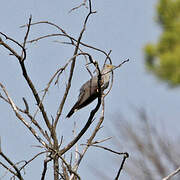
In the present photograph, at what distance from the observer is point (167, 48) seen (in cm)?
1661

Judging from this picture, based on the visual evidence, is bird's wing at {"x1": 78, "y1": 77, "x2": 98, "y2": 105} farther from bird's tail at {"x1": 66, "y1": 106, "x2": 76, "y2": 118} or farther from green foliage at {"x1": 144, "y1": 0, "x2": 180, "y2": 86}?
green foliage at {"x1": 144, "y1": 0, "x2": 180, "y2": 86}

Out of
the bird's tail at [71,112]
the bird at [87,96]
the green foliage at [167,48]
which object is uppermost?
the green foliage at [167,48]

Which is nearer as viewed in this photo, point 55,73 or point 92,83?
point 55,73

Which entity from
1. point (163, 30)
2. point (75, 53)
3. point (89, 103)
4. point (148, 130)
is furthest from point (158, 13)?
point (75, 53)

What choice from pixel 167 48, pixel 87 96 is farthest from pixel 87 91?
pixel 167 48

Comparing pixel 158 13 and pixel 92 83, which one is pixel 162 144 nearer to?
pixel 92 83

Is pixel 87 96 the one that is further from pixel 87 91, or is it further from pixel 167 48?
pixel 167 48

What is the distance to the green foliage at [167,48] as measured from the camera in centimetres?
1611

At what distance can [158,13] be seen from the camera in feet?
51.4

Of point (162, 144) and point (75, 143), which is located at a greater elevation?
point (162, 144)

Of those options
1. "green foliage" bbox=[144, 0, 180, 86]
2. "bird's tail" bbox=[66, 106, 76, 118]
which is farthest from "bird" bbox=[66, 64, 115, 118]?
"green foliage" bbox=[144, 0, 180, 86]

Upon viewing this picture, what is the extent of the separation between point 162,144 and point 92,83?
11.5ft

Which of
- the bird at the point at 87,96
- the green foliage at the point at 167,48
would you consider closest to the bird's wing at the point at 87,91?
the bird at the point at 87,96

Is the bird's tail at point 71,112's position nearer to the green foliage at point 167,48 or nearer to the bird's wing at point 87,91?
the bird's wing at point 87,91
